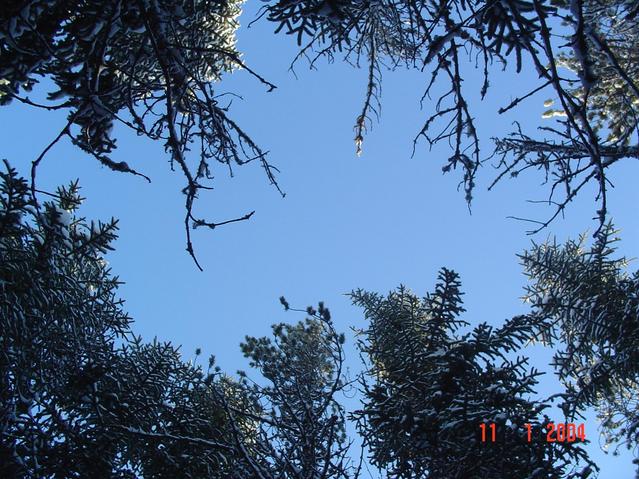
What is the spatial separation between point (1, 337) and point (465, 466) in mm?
5422

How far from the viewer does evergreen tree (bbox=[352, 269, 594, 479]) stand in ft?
16.6

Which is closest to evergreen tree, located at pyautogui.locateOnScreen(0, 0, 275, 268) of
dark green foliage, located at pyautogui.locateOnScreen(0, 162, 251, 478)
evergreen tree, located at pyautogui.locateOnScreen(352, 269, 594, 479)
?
dark green foliage, located at pyautogui.locateOnScreen(0, 162, 251, 478)

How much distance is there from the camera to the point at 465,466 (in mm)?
4852

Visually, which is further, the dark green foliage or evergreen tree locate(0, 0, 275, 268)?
the dark green foliage

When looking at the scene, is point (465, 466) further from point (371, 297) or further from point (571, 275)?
point (571, 275)

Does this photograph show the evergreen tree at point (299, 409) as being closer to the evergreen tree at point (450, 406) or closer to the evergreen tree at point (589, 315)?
the evergreen tree at point (450, 406)

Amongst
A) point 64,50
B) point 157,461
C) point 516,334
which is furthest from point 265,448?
point 64,50

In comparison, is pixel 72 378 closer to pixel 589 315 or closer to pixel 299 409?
pixel 299 409

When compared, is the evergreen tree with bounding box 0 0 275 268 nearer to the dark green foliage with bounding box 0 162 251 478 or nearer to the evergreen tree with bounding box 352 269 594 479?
the dark green foliage with bounding box 0 162 251 478

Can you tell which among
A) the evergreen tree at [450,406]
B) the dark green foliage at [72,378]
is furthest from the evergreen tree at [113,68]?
the evergreen tree at [450,406]

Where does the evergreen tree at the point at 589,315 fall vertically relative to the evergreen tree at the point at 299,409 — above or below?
above

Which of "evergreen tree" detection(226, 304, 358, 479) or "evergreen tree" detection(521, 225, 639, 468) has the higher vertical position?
"evergreen tree" detection(521, 225, 639, 468)

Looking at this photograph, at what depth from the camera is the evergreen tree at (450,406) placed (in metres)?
5.05

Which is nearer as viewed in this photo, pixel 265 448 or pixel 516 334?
pixel 265 448
